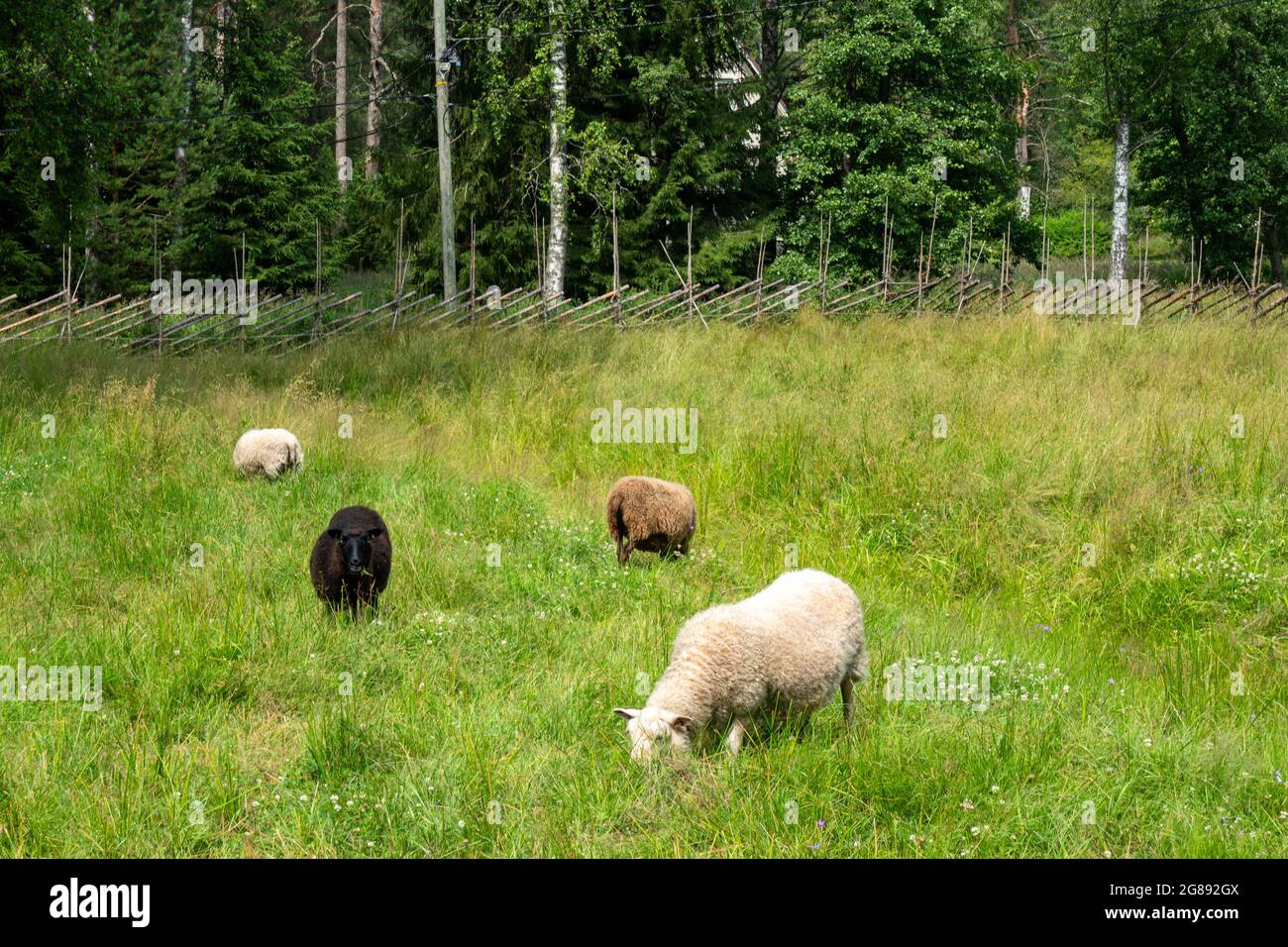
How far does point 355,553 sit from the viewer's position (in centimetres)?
675

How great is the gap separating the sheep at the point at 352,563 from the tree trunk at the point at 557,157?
16645mm

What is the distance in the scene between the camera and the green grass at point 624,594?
14.4 feet

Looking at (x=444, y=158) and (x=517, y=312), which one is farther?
(x=444, y=158)

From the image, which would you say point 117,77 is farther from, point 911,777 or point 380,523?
point 911,777

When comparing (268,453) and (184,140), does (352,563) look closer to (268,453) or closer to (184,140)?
(268,453)

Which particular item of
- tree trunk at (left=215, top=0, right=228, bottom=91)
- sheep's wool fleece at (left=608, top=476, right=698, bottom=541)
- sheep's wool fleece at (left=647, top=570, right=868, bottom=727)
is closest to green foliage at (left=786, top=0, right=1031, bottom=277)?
tree trunk at (left=215, top=0, right=228, bottom=91)

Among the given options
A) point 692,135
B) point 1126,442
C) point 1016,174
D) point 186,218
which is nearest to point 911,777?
point 1126,442

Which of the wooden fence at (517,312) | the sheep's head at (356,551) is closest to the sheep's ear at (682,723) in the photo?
the sheep's head at (356,551)

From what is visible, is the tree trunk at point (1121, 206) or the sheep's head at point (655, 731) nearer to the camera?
the sheep's head at point (655, 731)

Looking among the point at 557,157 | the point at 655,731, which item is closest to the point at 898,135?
the point at 557,157

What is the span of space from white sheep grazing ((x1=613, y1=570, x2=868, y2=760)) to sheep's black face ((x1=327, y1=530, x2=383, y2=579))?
Result: 8.02 feet

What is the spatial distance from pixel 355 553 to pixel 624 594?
1.87m

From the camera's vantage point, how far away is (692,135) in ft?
88.9

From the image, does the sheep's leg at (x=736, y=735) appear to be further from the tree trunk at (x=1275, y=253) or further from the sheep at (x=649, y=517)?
the tree trunk at (x=1275, y=253)
